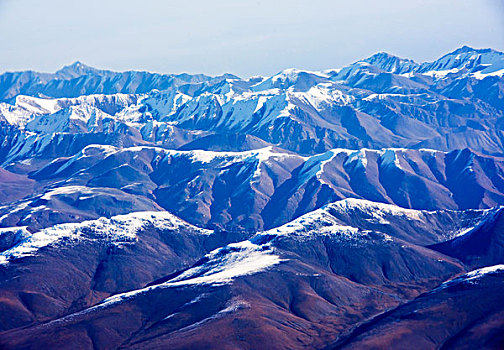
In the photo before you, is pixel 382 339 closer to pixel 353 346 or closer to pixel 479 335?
pixel 353 346

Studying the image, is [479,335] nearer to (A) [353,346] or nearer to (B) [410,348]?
(B) [410,348]

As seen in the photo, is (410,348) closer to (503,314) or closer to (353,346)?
(353,346)

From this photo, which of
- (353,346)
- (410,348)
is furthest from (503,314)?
Result: (353,346)

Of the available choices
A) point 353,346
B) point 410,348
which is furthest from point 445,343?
point 353,346

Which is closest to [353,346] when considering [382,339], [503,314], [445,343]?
[382,339]

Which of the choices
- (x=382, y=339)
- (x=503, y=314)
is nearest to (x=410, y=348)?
(x=382, y=339)
